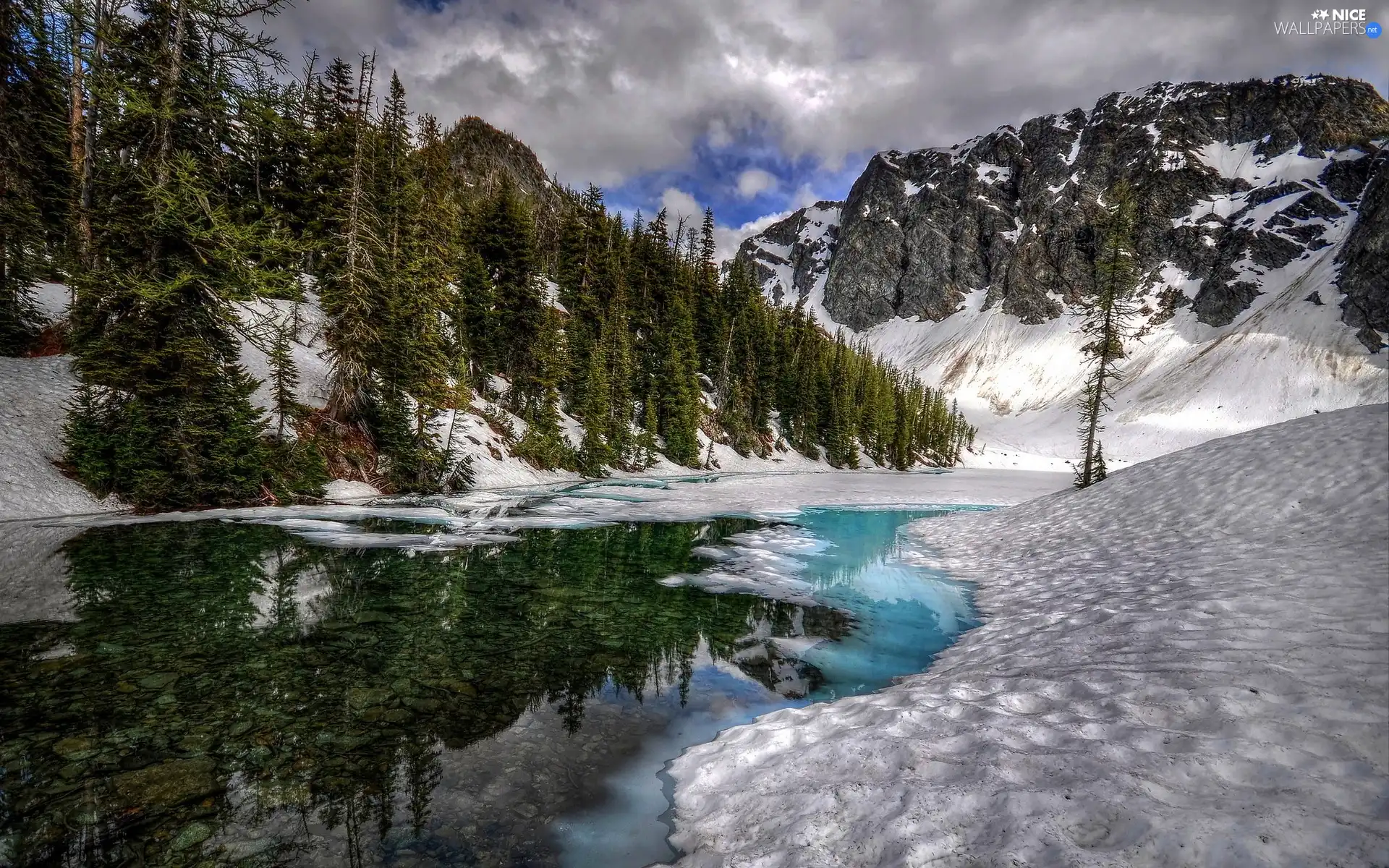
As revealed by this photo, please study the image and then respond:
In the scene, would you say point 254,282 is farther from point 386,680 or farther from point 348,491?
point 386,680

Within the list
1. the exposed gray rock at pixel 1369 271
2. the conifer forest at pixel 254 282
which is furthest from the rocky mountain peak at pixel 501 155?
Result: the exposed gray rock at pixel 1369 271

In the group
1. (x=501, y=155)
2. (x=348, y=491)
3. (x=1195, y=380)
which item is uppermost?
(x=501, y=155)

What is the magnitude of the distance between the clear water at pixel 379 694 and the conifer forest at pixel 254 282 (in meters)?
4.67

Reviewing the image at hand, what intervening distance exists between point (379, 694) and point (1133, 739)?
698cm

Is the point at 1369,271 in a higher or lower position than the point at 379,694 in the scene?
higher

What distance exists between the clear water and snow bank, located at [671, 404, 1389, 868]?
41.1 inches

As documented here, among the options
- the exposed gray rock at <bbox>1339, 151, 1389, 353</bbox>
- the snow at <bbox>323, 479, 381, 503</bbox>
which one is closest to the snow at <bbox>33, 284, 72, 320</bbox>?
the snow at <bbox>323, 479, 381, 503</bbox>

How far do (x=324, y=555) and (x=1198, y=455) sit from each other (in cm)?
2090

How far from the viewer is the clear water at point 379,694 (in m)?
3.79

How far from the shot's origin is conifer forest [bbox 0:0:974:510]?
45.0ft

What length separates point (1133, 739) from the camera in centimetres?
384

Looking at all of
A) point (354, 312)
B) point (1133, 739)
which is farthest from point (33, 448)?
point (1133, 739)

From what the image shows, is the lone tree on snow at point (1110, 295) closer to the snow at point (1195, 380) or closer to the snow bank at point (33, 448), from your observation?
the snow bank at point (33, 448)

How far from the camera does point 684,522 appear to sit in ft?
66.7
